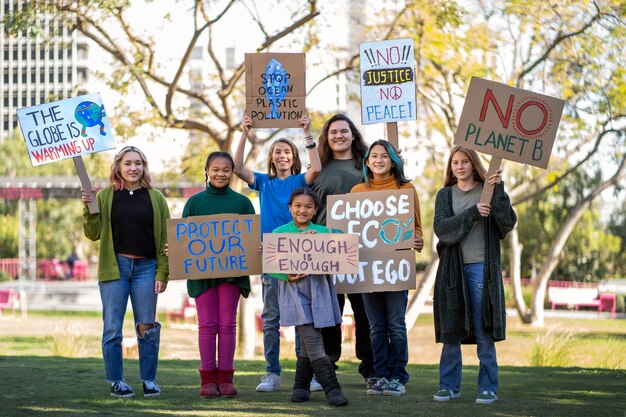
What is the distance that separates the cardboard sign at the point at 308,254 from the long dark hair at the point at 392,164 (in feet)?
2.44

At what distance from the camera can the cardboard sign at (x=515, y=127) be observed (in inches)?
303

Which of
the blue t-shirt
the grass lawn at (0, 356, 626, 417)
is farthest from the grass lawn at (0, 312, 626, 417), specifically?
the blue t-shirt

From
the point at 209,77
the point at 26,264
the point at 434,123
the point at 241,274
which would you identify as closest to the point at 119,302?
the point at 241,274

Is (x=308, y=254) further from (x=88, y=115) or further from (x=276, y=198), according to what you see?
(x=88, y=115)

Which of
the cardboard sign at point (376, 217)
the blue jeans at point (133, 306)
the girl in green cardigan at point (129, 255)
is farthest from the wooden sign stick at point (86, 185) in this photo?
the cardboard sign at point (376, 217)

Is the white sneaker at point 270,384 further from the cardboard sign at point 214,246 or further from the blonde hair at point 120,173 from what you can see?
the blonde hair at point 120,173

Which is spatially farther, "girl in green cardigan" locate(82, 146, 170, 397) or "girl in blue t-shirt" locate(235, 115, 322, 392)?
"girl in blue t-shirt" locate(235, 115, 322, 392)

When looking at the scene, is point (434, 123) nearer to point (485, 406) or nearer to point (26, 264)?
point (485, 406)

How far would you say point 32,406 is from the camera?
7227 millimetres

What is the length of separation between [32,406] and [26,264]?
2006 inches

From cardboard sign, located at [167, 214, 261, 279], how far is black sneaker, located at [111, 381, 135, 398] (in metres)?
0.85

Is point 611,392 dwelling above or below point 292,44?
below

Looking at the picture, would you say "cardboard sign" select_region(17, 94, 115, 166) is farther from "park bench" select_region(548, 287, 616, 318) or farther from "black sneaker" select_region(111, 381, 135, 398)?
"park bench" select_region(548, 287, 616, 318)

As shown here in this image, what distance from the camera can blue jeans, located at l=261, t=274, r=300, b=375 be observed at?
319 inches
